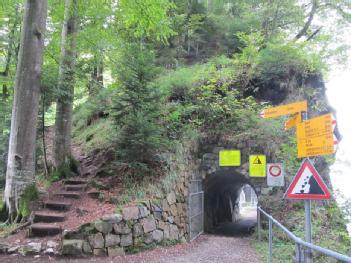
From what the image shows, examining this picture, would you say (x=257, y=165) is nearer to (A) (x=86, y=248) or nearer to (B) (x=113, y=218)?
(B) (x=113, y=218)

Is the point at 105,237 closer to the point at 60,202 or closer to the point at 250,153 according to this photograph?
the point at 60,202

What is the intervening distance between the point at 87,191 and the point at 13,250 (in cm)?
228

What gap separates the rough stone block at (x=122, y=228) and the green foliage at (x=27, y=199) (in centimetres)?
198

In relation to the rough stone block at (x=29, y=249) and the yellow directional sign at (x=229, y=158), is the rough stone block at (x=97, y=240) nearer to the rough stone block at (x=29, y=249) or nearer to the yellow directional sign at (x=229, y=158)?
the rough stone block at (x=29, y=249)

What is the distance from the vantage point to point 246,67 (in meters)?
12.4

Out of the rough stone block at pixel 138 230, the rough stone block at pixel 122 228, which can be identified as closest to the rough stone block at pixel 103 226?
the rough stone block at pixel 122 228

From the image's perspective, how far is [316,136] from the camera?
362 cm

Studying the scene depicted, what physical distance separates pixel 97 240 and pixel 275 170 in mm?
5456

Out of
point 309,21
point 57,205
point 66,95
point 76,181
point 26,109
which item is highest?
point 309,21

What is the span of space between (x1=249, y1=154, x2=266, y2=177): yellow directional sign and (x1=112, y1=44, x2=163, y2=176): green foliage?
3.58m

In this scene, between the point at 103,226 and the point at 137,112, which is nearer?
the point at 103,226

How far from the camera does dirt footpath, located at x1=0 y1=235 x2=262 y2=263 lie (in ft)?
17.5

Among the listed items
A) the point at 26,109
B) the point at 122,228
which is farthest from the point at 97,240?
the point at 26,109

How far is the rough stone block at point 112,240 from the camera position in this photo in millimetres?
5860
